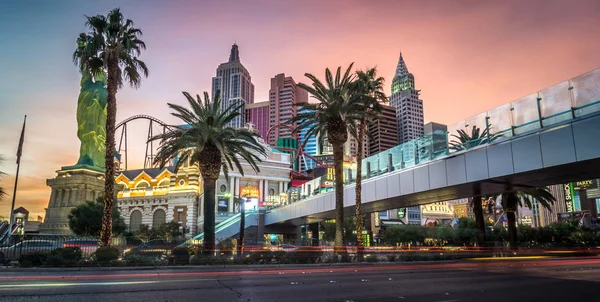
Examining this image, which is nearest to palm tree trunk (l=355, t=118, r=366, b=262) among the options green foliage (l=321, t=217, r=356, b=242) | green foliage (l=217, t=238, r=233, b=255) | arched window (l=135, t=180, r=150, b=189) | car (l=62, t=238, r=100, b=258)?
A: green foliage (l=217, t=238, r=233, b=255)

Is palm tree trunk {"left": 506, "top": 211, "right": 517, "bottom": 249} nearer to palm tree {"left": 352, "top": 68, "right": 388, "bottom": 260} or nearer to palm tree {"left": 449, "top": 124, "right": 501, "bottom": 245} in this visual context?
palm tree {"left": 352, "top": 68, "right": 388, "bottom": 260}

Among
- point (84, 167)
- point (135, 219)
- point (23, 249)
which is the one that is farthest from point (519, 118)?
point (135, 219)

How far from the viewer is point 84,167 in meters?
97.5

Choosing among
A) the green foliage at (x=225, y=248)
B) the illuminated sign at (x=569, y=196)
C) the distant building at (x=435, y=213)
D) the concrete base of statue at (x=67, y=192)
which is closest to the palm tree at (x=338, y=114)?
the green foliage at (x=225, y=248)

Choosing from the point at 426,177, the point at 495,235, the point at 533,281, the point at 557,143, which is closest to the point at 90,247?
the point at 426,177

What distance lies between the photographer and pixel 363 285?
1302 centimetres

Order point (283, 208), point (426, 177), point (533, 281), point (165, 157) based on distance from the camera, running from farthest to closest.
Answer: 1. point (283, 208)
2. point (165, 157)
3. point (426, 177)
4. point (533, 281)

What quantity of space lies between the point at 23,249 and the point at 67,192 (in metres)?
83.4

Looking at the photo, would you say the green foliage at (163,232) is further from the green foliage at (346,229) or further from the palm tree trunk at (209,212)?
the palm tree trunk at (209,212)

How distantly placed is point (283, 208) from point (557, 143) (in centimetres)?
3981

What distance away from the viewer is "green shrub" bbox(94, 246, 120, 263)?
21.8 meters

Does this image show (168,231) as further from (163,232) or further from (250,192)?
(250,192)

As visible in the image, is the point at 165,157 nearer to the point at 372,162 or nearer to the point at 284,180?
the point at 372,162

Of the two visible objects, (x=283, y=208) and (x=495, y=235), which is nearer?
(x=495, y=235)
